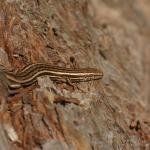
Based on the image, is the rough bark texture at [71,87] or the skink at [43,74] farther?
the skink at [43,74]

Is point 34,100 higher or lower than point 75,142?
higher

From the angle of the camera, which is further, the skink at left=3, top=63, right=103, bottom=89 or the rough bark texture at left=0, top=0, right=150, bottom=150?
the skink at left=3, top=63, right=103, bottom=89

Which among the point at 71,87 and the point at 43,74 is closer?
the point at 43,74

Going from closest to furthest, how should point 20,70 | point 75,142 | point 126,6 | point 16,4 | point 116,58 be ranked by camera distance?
point 75,142 → point 20,70 → point 16,4 → point 116,58 → point 126,6

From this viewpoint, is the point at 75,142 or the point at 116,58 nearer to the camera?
the point at 75,142

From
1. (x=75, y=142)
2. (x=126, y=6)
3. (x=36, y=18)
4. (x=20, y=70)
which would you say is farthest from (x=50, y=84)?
(x=126, y=6)

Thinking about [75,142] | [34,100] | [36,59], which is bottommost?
[75,142]

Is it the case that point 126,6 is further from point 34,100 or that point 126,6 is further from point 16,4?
point 34,100

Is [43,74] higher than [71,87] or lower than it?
higher
